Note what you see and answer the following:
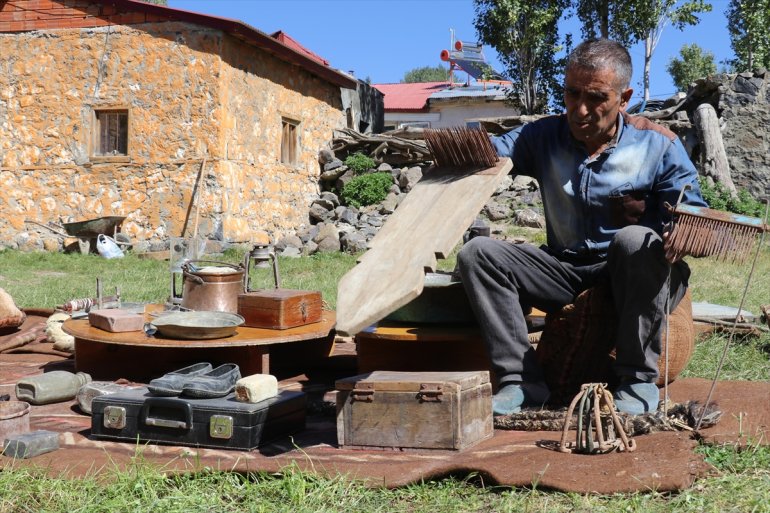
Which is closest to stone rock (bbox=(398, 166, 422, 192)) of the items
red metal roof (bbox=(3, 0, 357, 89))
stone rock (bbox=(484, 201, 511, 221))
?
stone rock (bbox=(484, 201, 511, 221))

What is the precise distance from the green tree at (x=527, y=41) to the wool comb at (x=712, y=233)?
1854 centimetres

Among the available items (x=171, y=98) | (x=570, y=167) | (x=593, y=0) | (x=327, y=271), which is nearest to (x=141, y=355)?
(x=570, y=167)

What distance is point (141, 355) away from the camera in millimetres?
4301

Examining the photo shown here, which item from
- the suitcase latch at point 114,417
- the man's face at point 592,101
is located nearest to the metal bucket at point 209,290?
the suitcase latch at point 114,417

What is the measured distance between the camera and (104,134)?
12898 mm

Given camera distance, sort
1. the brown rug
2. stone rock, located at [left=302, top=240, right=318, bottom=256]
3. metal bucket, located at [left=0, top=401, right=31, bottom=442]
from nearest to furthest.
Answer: the brown rug < metal bucket, located at [left=0, top=401, right=31, bottom=442] < stone rock, located at [left=302, top=240, right=318, bottom=256]

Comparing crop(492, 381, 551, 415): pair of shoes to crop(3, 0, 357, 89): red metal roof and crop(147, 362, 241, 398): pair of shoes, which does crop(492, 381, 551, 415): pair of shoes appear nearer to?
crop(147, 362, 241, 398): pair of shoes

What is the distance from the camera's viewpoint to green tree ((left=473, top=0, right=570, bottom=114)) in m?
20.8

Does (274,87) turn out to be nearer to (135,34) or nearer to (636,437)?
Result: (135,34)

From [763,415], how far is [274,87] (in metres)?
11.7

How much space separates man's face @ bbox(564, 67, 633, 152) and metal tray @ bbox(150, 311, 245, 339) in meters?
1.83

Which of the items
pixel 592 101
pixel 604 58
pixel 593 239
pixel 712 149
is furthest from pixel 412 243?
pixel 712 149

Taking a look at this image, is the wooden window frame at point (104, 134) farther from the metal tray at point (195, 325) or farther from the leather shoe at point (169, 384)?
the leather shoe at point (169, 384)

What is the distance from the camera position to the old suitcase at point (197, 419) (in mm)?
2938
